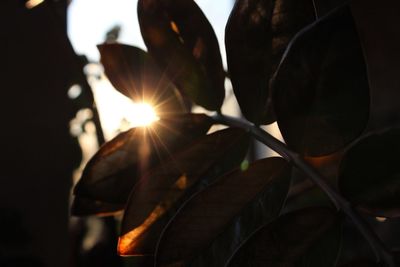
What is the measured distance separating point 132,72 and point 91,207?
0.14 meters

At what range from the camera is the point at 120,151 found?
38 centimetres

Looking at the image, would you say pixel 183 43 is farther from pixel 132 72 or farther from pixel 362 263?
pixel 362 263

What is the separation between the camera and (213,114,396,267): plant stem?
263 mm

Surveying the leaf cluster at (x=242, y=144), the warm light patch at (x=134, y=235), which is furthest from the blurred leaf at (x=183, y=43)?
the warm light patch at (x=134, y=235)

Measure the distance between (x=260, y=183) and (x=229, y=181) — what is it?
3 cm

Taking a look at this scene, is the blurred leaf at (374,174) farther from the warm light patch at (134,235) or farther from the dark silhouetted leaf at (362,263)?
the warm light patch at (134,235)

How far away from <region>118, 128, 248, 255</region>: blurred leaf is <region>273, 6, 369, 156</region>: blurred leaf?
0.28 feet

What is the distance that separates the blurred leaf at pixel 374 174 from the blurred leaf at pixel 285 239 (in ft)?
0.08

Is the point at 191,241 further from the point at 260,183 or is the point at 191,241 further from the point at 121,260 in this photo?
the point at 121,260

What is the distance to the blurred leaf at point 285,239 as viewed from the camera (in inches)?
10.1

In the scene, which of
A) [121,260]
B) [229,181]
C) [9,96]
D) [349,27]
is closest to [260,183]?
[229,181]

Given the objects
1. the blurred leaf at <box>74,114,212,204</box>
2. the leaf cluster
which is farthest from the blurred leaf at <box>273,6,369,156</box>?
the blurred leaf at <box>74,114,212,204</box>

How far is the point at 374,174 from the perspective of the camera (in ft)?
0.90

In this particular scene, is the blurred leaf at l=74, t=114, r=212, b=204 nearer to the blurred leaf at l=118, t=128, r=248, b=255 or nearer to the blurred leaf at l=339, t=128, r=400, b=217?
the blurred leaf at l=118, t=128, r=248, b=255
